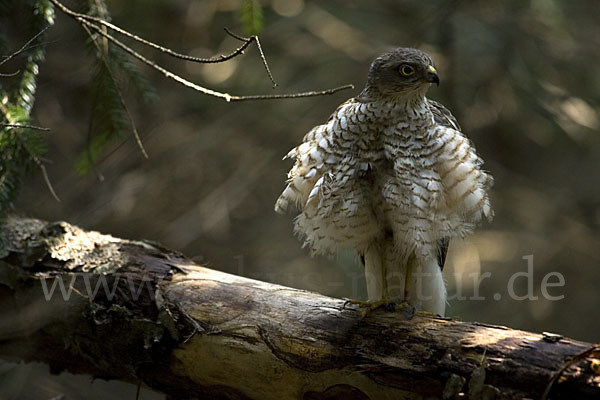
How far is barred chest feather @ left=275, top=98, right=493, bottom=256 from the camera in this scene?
263 cm

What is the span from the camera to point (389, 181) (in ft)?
8.66

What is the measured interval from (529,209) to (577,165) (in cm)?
66

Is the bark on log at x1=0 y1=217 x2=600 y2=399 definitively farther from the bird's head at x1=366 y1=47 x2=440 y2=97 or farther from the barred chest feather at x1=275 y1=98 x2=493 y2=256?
the bird's head at x1=366 y1=47 x2=440 y2=97

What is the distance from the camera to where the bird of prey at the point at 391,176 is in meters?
2.64

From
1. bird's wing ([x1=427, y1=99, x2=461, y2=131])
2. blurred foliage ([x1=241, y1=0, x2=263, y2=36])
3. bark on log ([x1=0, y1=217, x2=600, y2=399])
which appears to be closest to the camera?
bark on log ([x1=0, y1=217, x2=600, y2=399])

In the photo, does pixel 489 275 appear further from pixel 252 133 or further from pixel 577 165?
pixel 252 133

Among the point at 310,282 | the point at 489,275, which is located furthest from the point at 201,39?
the point at 489,275

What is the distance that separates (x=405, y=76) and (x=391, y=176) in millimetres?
472

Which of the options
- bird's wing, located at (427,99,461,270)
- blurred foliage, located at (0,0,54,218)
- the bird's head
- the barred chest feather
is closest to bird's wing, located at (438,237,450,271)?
bird's wing, located at (427,99,461,270)

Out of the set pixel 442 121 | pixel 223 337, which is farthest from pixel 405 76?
pixel 223 337

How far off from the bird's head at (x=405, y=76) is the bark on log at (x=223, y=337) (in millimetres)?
954

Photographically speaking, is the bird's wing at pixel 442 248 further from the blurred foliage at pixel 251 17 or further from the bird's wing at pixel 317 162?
the blurred foliage at pixel 251 17

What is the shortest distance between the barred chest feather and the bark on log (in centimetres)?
35

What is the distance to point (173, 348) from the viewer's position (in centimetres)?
254
